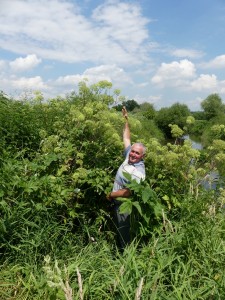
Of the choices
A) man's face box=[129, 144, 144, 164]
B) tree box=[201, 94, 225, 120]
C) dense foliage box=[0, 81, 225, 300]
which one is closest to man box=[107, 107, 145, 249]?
man's face box=[129, 144, 144, 164]

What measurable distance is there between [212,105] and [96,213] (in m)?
78.1

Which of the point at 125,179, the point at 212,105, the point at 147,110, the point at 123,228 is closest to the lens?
the point at 125,179

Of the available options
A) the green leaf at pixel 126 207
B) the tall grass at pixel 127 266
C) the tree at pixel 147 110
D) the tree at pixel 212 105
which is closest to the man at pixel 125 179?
the tall grass at pixel 127 266

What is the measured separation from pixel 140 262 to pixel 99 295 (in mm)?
506

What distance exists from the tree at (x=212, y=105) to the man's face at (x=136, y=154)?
74642 millimetres

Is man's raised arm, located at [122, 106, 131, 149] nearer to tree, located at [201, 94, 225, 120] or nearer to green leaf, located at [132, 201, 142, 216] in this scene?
green leaf, located at [132, 201, 142, 216]

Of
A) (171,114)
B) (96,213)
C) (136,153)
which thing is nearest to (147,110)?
(171,114)

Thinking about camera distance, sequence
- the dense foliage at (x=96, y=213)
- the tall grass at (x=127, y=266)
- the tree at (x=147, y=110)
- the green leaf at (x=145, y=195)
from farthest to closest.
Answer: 1. the tree at (x=147, y=110)
2. the green leaf at (x=145, y=195)
3. the dense foliage at (x=96, y=213)
4. the tall grass at (x=127, y=266)

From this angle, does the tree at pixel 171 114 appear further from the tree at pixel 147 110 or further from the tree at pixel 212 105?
the tree at pixel 212 105

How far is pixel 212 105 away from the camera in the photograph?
79.7 metres

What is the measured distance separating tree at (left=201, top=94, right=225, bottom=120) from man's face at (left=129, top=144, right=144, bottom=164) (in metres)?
74.6

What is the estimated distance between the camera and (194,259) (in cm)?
388

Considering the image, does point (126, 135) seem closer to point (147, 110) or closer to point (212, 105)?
point (147, 110)

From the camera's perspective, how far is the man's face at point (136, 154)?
16.2 ft
